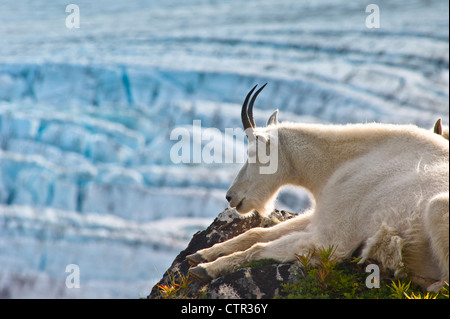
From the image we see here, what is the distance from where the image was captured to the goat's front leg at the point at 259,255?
460cm

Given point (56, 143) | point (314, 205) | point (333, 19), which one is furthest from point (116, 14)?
point (314, 205)

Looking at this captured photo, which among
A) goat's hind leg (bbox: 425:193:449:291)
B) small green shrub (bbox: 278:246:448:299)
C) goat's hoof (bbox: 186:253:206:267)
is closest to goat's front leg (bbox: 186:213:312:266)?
goat's hoof (bbox: 186:253:206:267)

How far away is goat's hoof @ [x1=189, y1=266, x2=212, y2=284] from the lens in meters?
4.68

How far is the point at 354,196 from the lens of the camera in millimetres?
4621

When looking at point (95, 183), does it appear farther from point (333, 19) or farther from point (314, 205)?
point (333, 19)

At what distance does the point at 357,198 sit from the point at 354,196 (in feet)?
0.11
